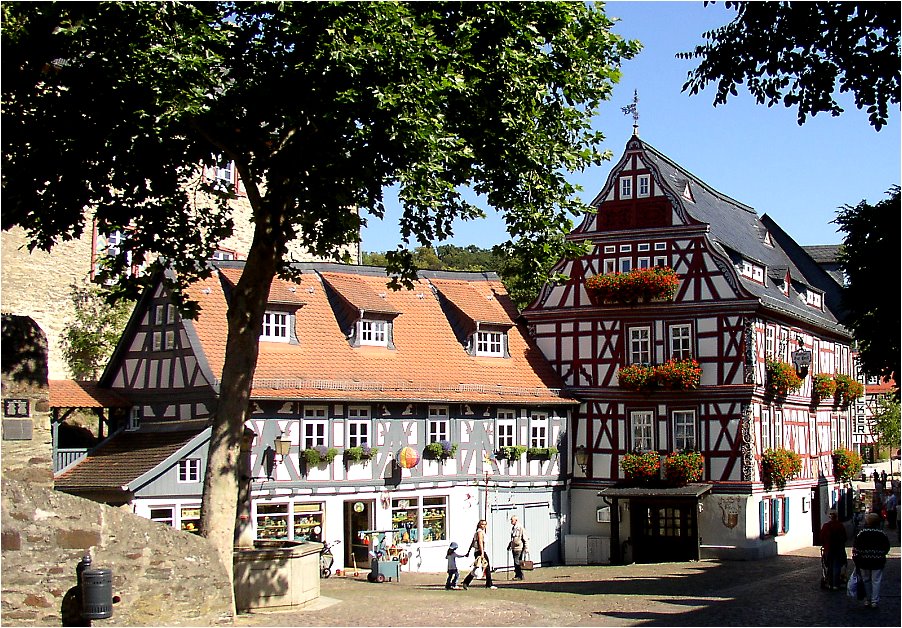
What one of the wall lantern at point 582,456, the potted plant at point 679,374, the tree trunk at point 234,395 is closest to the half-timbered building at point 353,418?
the wall lantern at point 582,456

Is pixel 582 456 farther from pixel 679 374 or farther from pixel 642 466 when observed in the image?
pixel 679 374

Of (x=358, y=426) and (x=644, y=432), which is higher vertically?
(x=358, y=426)

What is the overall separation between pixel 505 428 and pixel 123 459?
1018 cm

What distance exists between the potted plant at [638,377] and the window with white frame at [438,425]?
4980 millimetres

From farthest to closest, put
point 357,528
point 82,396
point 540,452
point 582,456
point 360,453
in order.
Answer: point 582,456 → point 540,452 → point 357,528 → point 360,453 → point 82,396

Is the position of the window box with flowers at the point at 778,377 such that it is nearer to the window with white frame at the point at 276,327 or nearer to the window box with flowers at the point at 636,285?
the window box with flowers at the point at 636,285

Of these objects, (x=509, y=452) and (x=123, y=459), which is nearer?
(x=123, y=459)

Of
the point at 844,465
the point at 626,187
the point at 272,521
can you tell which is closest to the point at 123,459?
the point at 272,521

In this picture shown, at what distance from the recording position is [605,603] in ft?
65.9

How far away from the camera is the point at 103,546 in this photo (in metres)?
14.4

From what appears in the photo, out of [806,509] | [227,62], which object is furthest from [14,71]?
[806,509]

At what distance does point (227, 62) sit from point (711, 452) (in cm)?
1965

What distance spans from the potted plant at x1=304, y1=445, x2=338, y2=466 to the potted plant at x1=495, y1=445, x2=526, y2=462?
16.6 ft

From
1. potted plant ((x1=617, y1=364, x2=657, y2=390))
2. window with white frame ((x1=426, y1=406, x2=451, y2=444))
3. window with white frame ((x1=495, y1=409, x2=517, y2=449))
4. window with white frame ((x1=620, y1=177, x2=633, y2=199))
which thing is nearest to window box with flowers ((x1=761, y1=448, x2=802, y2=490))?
potted plant ((x1=617, y1=364, x2=657, y2=390))
